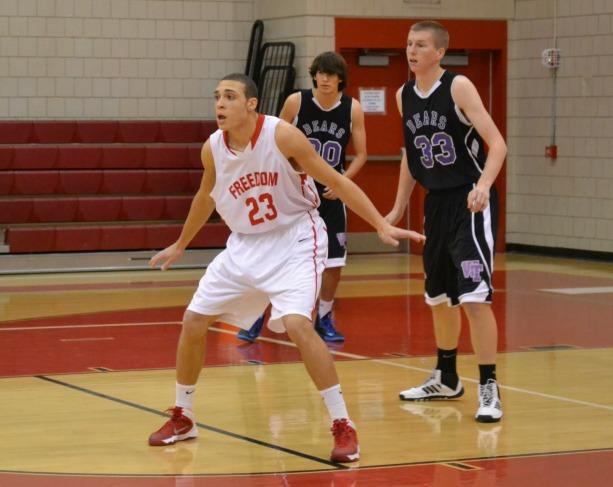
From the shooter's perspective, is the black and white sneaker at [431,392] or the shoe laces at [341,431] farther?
the black and white sneaker at [431,392]

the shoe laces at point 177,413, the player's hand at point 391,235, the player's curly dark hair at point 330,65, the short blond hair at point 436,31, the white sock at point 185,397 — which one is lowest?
the shoe laces at point 177,413

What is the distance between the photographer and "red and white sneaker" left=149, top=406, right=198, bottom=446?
19.5 ft

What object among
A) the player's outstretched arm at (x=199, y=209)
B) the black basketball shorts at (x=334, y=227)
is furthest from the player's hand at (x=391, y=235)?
→ the black basketball shorts at (x=334, y=227)

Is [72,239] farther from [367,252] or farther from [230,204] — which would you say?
[230,204]

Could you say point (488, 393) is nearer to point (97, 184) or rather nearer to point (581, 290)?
point (581, 290)

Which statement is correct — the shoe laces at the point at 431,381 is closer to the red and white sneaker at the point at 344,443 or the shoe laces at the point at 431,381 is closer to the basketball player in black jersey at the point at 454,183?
the basketball player in black jersey at the point at 454,183

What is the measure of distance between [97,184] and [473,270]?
937 centimetres

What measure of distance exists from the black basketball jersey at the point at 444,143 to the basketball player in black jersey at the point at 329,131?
234 centimetres

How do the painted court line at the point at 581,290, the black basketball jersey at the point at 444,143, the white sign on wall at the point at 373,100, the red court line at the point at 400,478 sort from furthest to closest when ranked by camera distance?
1. the white sign on wall at the point at 373,100
2. the painted court line at the point at 581,290
3. the black basketball jersey at the point at 444,143
4. the red court line at the point at 400,478

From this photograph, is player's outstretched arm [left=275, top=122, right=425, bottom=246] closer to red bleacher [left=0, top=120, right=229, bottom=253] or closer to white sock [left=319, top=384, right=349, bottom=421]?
white sock [left=319, top=384, right=349, bottom=421]

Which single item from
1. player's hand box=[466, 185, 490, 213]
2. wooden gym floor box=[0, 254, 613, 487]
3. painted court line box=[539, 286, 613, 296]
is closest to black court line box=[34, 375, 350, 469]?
wooden gym floor box=[0, 254, 613, 487]

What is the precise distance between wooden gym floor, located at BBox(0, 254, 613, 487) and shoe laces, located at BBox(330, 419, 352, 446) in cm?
12

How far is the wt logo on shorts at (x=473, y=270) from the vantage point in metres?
6.48

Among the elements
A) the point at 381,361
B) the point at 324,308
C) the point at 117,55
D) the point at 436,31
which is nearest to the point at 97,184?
the point at 117,55
